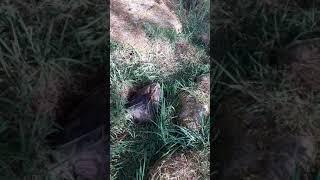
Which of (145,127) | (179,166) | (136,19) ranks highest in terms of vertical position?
(136,19)

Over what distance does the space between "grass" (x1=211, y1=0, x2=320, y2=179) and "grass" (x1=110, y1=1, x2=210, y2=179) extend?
0.53 ft

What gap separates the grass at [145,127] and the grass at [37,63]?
0.28ft

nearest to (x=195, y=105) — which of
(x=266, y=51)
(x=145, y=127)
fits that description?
(x=145, y=127)

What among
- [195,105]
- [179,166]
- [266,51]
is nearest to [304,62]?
[266,51]

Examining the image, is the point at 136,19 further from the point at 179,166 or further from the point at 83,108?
the point at 179,166

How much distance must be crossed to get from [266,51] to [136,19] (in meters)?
0.40

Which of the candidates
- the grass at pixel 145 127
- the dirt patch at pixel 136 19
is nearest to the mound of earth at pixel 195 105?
the grass at pixel 145 127

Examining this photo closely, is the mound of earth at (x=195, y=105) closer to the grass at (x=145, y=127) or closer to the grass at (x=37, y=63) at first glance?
the grass at (x=145, y=127)

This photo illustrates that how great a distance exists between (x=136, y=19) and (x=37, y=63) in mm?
317

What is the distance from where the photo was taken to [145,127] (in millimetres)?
1497

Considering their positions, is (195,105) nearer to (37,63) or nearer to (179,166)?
(179,166)

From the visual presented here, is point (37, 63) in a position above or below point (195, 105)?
above

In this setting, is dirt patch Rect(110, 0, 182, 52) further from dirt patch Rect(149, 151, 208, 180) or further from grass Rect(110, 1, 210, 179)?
dirt patch Rect(149, 151, 208, 180)

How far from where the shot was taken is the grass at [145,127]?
4.90 feet
